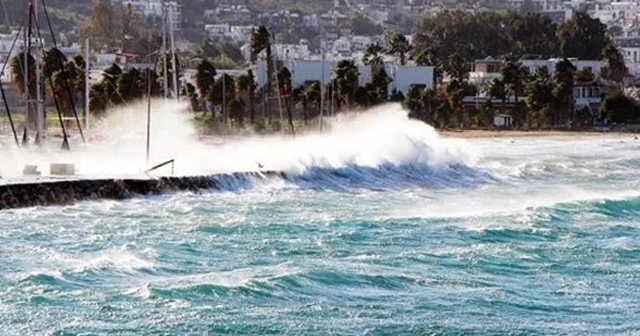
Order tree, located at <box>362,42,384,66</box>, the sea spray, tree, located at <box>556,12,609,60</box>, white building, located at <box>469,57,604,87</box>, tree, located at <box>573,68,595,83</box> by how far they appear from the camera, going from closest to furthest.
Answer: the sea spray
tree, located at <box>573,68,595,83</box>
tree, located at <box>362,42,384,66</box>
white building, located at <box>469,57,604,87</box>
tree, located at <box>556,12,609,60</box>

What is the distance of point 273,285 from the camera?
2752 centimetres

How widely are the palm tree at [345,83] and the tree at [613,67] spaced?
36.1 m

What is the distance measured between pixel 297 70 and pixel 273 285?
78765mm

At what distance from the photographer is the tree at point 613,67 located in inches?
4850

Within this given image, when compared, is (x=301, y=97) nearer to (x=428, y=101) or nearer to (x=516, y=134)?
(x=428, y=101)

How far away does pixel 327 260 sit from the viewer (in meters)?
31.2

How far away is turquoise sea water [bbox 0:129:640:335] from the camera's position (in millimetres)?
24656

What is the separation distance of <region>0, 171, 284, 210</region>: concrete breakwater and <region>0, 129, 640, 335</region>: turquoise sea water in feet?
1.81

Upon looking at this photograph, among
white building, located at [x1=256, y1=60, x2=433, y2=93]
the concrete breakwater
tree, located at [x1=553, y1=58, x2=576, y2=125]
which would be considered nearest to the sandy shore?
tree, located at [x1=553, y1=58, x2=576, y2=125]

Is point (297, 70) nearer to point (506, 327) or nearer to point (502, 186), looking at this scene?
point (502, 186)

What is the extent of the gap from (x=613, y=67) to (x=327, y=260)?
313ft

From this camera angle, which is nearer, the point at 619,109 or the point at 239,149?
the point at 239,149

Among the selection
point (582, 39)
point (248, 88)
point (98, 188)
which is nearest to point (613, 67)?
point (582, 39)

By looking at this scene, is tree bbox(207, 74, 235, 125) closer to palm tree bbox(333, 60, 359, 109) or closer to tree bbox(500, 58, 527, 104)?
palm tree bbox(333, 60, 359, 109)
